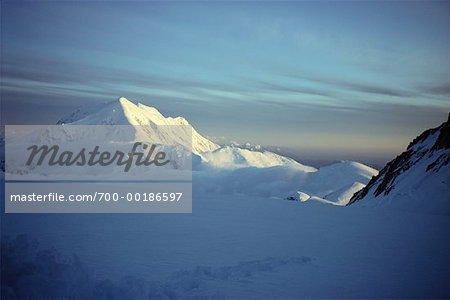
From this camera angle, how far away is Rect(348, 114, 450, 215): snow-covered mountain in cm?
2676

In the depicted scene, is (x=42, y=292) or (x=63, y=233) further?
(x=63, y=233)

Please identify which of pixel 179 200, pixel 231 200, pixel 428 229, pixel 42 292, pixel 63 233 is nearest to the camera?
pixel 42 292

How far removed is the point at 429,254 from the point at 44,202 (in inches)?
801

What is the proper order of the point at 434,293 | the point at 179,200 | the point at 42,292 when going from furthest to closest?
the point at 179,200 < the point at 434,293 < the point at 42,292

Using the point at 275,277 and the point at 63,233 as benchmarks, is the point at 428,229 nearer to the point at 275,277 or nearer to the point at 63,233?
the point at 275,277

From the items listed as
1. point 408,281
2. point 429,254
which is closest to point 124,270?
point 408,281

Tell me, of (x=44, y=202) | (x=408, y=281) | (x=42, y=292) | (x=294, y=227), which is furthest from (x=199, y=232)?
(x=44, y=202)

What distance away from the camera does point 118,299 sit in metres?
7.70

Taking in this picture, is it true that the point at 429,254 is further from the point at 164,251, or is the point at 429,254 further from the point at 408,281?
the point at 164,251

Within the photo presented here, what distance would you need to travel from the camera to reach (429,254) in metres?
10.9

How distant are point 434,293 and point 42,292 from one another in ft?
32.6

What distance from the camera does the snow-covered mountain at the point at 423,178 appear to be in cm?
2676

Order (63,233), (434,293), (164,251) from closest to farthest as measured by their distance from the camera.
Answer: (434,293) → (164,251) → (63,233)

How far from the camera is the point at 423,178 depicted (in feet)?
109
